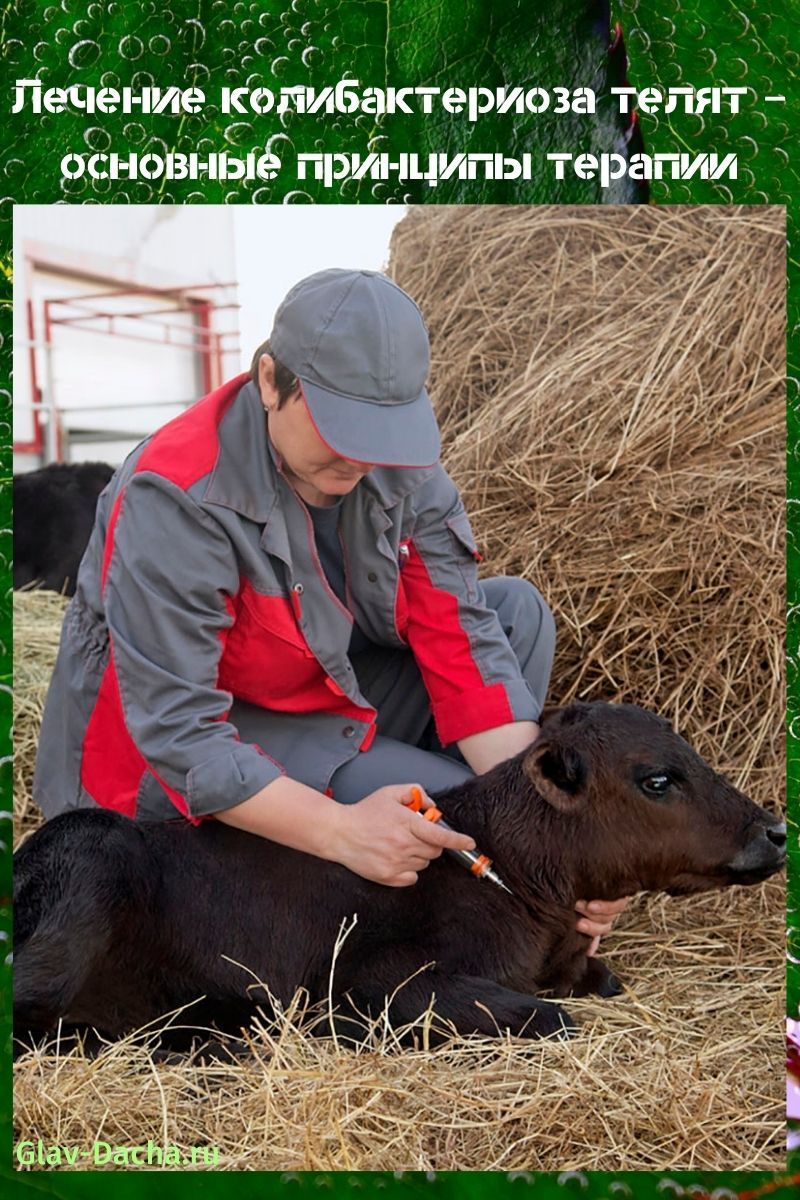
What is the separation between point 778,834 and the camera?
336cm

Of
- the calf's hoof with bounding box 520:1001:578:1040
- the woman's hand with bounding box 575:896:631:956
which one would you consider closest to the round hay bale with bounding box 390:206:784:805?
the woman's hand with bounding box 575:896:631:956

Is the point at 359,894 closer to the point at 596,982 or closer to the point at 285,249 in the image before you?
the point at 596,982

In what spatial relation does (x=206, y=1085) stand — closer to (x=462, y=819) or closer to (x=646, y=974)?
(x=462, y=819)

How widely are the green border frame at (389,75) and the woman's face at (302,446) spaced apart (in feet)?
1.57

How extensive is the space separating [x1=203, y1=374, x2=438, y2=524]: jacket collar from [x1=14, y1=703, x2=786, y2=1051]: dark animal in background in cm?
85

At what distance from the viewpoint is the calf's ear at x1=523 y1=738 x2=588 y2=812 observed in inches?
A: 141

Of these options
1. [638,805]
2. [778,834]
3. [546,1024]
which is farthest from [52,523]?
[778,834]

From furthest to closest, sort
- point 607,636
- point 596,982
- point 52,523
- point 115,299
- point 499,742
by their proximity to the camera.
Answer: point 52,523 < point 115,299 < point 607,636 < point 499,742 < point 596,982

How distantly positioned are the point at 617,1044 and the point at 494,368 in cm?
287

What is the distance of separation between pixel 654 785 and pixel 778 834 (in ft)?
1.10

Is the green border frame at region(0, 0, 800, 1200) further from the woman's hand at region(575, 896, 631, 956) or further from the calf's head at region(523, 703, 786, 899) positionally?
the woman's hand at region(575, 896, 631, 956)

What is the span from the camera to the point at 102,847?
3.54m

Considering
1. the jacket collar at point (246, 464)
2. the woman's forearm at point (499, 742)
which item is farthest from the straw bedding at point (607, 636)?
the jacket collar at point (246, 464)

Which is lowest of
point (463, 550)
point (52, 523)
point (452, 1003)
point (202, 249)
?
point (452, 1003)
